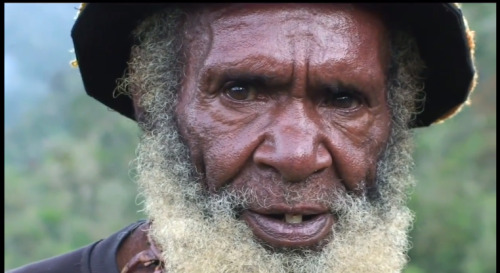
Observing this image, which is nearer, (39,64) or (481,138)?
(481,138)

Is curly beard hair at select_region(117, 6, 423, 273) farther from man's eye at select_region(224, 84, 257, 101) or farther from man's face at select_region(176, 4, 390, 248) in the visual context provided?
man's eye at select_region(224, 84, 257, 101)

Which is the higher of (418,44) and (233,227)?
(418,44)

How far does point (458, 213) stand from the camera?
1210 cm

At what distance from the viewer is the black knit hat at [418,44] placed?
274 cm

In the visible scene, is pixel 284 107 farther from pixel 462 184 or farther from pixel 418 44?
pixel 462 184

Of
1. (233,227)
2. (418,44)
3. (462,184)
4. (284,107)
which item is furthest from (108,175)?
(284,107)

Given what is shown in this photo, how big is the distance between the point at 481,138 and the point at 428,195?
3.66 feet

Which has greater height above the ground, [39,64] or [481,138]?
[481,138]

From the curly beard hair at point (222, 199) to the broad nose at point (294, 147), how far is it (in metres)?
0.13

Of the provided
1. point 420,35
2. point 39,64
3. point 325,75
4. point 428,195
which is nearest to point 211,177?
point 325,75

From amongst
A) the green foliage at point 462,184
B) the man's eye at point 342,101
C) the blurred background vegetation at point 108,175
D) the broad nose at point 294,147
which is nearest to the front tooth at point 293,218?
the broad nose at point 294,147

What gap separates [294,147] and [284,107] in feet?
0.47

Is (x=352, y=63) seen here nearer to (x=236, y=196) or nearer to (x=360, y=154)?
(x=360, y=154)

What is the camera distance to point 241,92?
259cm
